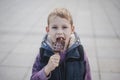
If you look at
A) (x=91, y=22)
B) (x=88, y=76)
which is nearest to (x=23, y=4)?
(x=91, y=22)

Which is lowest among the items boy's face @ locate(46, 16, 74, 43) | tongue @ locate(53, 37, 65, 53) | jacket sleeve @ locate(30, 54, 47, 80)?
jacket sleeve @ locate(30, 54, 47, 80)

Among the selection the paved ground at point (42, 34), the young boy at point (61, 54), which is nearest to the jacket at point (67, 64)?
the young boy at point (61, 54)

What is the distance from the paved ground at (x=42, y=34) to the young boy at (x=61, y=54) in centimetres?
187

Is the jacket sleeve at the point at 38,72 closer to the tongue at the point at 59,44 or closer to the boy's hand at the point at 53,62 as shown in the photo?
the boy's hand at the point at 53,62

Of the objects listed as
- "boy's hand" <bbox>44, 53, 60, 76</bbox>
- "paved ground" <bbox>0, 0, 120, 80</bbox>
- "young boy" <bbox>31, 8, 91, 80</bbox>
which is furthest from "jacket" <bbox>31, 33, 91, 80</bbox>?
"paved ground" <bbox>0, 0, 120, 80</bbox>

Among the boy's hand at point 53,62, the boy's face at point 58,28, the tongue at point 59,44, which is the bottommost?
the boy's hand at point 53,62

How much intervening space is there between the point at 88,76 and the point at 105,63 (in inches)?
87.7

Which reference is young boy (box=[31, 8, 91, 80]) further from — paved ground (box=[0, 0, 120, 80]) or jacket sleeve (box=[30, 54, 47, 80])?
paved ground (box=[0, 0, 120, 80])

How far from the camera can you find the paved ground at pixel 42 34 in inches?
154

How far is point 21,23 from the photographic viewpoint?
6281mm

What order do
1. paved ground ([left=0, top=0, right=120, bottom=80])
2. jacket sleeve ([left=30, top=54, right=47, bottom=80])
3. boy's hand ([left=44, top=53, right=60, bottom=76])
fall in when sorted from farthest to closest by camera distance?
paved ground ([left=0, top=0, right=120, bottom=80])
jacket sleeve ([left=30, top=54, right=47, bottom=80])
boy's hand ([left=44, top=53, right=60, bottom=76])

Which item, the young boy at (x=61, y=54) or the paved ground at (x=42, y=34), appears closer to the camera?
the young boy at (x=61, y=54)

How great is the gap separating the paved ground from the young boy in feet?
6.15

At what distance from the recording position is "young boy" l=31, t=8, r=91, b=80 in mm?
1677
